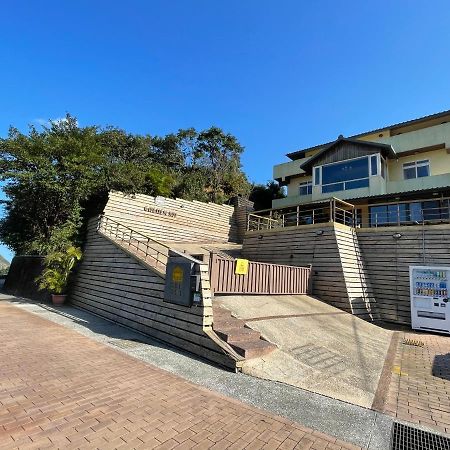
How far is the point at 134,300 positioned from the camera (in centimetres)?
884

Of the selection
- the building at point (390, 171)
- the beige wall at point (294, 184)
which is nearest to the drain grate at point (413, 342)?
the building at point (390, 171)

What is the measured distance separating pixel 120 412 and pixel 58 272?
10183mm

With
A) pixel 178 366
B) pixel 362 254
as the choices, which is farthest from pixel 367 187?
pixel 178 366

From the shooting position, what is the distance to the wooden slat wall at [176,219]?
49.6ft

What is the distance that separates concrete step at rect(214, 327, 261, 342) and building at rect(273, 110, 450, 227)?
10.5 meters

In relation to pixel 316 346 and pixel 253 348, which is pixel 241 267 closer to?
pixel 316 346

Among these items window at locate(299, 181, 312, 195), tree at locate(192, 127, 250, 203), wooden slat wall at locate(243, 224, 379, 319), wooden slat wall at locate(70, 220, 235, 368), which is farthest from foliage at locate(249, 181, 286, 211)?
wooden slat wall at locate(70, 220, 235, 368)

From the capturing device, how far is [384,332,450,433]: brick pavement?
4.29 m

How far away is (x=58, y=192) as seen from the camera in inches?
532

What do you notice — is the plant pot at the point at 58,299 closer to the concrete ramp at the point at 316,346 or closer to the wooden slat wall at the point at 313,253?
the concrete ramp at the point at 316,346

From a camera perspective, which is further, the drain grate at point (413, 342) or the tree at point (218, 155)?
the tree at point (218, 155)

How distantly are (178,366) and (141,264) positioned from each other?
4.06 metres

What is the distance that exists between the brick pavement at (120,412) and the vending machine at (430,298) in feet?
29.0

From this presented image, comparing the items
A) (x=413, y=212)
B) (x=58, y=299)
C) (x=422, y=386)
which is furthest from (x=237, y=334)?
(x=413, y=212)
